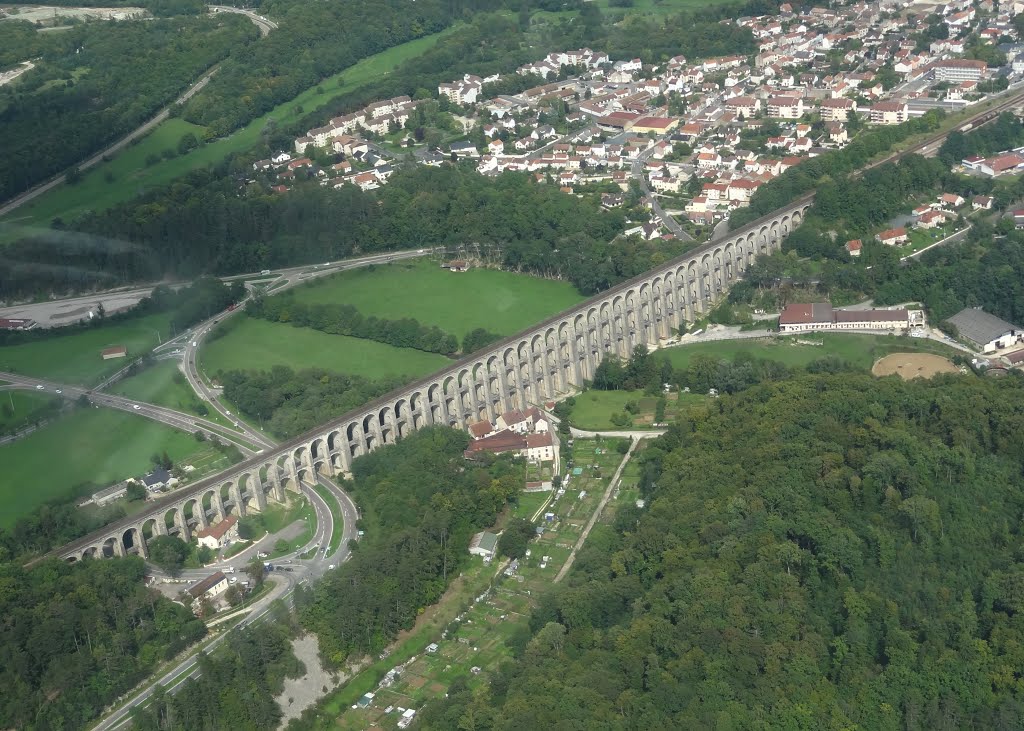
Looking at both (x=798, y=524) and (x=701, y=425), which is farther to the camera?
(x=701, y=425)

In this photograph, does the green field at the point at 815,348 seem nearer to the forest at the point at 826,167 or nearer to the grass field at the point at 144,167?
the forest at the point at 826,167

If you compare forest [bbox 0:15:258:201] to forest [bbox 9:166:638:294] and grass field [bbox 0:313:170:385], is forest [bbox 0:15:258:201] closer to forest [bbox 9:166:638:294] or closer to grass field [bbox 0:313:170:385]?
forest [bbox 9:166:638:294]

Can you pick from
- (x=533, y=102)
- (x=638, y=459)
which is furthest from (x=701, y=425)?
(x=533, y=102)

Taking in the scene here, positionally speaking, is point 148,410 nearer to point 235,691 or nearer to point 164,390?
point 164,390

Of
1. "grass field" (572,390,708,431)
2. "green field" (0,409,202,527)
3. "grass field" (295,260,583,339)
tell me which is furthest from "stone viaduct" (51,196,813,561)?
"green field" (0,409,202,527)

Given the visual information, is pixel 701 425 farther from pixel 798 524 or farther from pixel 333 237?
pixel 333 237

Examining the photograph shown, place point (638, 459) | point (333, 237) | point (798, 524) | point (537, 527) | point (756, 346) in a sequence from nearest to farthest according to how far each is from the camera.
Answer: point (798, 524) < point (537, 527) < point (638, 459) < point (756, 346) < point (333, 237)
